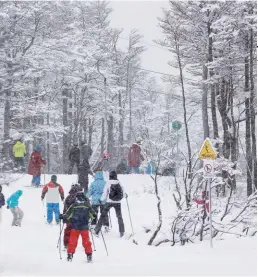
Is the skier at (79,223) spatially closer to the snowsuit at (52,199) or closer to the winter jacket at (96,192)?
the winter jacket at (96,192)

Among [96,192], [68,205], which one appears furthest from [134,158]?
[68,205]

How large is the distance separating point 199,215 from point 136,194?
861 centimetres

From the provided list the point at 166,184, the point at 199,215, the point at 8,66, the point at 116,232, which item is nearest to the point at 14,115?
the point at 8,66

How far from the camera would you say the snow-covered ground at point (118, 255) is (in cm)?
809

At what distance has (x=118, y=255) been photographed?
33.9ft

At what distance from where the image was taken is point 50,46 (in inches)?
1005

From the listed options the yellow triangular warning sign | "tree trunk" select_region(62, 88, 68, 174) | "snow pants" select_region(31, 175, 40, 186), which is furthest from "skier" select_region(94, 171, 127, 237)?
"tree trunk" select_region(62, 88, 68, 174)

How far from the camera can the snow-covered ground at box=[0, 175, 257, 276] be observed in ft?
26.6

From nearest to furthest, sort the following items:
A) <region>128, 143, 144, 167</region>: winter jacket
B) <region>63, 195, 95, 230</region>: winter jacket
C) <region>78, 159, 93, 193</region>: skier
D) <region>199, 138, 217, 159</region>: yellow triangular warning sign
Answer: <region>63, 195, 95, 230</region>: winter jacket < <region>199, 138, 217, 159</region>: yellow triangular warning sign < <region>78, 159, 93, 193</region>: skier < <region>128, 143, 144, 167</region>: winter jacket

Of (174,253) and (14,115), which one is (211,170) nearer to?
(174,253)

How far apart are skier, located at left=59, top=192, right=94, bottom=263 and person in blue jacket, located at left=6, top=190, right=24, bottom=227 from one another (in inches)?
178

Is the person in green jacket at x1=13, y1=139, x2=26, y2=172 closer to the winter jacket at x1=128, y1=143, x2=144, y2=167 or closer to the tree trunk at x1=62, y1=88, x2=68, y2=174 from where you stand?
Answer: the winter jacket at x1=128, y1=143, x2=144, y2=167

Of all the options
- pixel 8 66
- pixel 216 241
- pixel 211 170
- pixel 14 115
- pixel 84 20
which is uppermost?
pixel 84 20

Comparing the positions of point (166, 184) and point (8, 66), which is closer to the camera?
point (166, 184)
